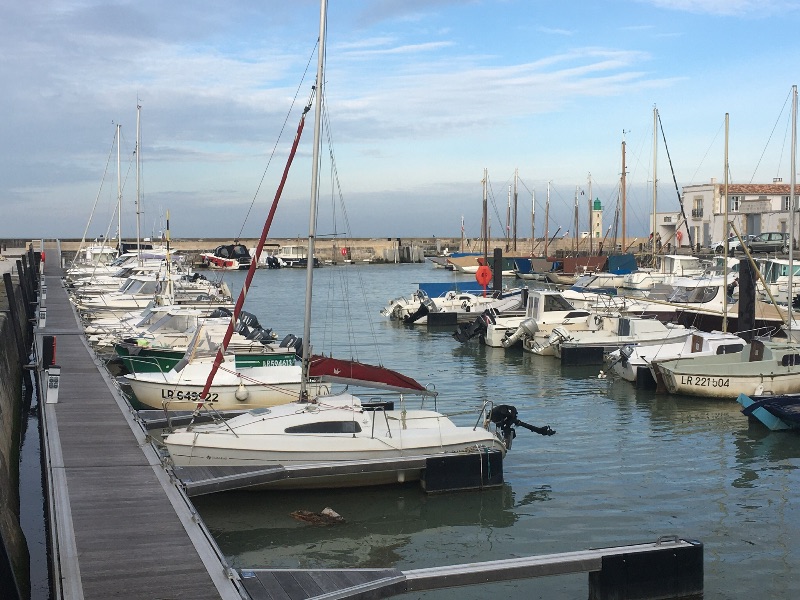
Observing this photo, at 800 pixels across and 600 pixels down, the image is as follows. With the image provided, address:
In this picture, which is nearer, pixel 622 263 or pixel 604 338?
pixel 604 338

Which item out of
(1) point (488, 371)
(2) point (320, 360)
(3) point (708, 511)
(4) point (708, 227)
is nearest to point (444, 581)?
(3) point (708, 511)

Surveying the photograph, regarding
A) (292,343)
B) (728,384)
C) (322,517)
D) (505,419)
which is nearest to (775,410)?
(728,384)

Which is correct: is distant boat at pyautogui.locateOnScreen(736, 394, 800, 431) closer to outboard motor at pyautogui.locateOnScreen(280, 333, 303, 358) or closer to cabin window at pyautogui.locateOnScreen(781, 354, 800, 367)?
cabin window at pyautogui.locateOnScreen(781, 354, 800, 367)

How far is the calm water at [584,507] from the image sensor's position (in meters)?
15.1

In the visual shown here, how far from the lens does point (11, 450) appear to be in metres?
21.2

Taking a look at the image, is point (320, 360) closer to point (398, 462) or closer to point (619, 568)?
point (398, 462)

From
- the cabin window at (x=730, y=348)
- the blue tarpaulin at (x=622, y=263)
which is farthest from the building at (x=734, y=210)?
the cabin window at (x=730, y=348)

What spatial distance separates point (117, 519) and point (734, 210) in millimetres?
78497

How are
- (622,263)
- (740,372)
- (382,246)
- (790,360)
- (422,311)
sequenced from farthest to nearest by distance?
(382,246), (622,263), (422,311), (740,372), (790,360)

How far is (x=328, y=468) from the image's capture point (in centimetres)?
1708

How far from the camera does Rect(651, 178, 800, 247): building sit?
8069 centimetres

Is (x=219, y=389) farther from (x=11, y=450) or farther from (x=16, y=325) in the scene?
(x=16, y=325)

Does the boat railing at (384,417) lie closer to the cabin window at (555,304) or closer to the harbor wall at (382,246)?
the cabin window at (555,304)

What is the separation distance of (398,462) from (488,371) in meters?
17.5
